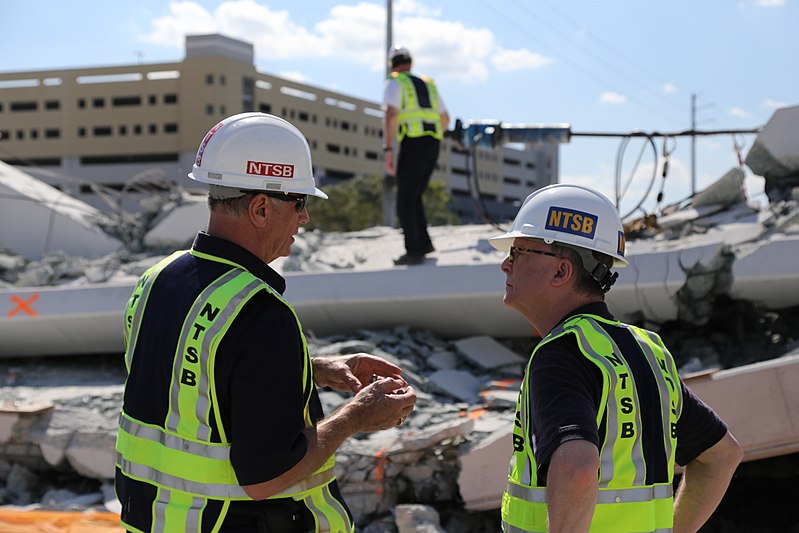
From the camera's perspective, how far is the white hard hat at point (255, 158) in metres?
2.28

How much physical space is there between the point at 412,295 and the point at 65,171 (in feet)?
182

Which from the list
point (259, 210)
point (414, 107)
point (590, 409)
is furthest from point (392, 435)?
point (590, 409)

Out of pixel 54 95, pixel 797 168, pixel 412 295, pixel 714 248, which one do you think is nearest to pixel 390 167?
pixel 412 295

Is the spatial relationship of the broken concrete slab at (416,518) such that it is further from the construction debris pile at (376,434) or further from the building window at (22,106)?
the building window at (22,106)

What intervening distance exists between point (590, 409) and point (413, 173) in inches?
219

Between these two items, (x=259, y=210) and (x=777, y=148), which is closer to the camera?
(x=259, y=210)

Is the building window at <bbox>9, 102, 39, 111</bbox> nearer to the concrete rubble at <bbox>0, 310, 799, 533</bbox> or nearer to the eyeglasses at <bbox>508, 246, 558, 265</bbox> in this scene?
the concrete rubble at <bbox>0, 310, 799, 533</bbox>

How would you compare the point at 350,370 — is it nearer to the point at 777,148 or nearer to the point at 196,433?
the point at 196,433

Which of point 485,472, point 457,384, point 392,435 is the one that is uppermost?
point 457,384

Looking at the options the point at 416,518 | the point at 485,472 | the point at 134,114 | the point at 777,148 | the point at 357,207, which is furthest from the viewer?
the point at 134,114

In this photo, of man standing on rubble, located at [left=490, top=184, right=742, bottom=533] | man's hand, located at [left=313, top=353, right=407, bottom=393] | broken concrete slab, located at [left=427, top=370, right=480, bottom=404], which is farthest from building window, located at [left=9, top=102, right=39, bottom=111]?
man standing on rubble, located at [left=490, top=184, right=742, bottom=533]

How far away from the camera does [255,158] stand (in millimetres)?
2311

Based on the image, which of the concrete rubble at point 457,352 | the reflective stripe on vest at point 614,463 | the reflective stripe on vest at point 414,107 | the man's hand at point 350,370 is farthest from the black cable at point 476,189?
Result: the reflective stripe on vest at point 614,463

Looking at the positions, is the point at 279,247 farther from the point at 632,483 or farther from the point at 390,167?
the point at 390,167
